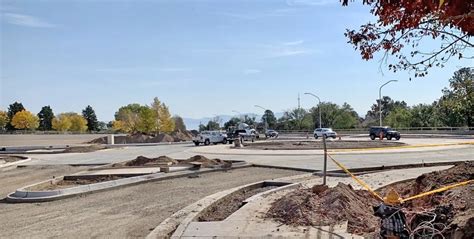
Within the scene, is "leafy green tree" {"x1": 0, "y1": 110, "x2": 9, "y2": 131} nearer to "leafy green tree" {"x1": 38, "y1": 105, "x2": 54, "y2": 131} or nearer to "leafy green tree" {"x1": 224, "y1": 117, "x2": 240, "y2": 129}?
"leafy green tree" {"x1": 38, "y1": 105, "x2": 54, "y2": 131}

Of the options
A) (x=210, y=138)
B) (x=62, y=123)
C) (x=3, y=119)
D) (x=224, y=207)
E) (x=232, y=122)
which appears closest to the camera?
(x=224, y=207)

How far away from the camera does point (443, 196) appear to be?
7.43m

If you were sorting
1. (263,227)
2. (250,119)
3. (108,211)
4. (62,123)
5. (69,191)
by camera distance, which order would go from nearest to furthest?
(263,227), (108,211), (69,191), (62,123), (250,119)

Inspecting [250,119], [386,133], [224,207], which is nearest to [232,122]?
[250,119]

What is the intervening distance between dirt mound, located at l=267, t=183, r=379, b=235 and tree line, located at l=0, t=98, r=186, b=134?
301 feet

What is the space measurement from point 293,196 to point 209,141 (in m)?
46.5

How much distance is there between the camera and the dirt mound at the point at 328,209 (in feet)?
25.2

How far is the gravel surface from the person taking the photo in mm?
8742

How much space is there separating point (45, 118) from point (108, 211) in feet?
492

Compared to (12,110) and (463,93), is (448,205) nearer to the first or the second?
(463,93)

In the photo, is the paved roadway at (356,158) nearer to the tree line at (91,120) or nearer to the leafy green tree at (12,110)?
the tree line at (91,120)

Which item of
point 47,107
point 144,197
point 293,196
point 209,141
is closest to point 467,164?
point 293,196

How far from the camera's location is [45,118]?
14950 centimetres

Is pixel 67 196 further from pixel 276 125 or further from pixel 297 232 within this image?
pixel 276 125
